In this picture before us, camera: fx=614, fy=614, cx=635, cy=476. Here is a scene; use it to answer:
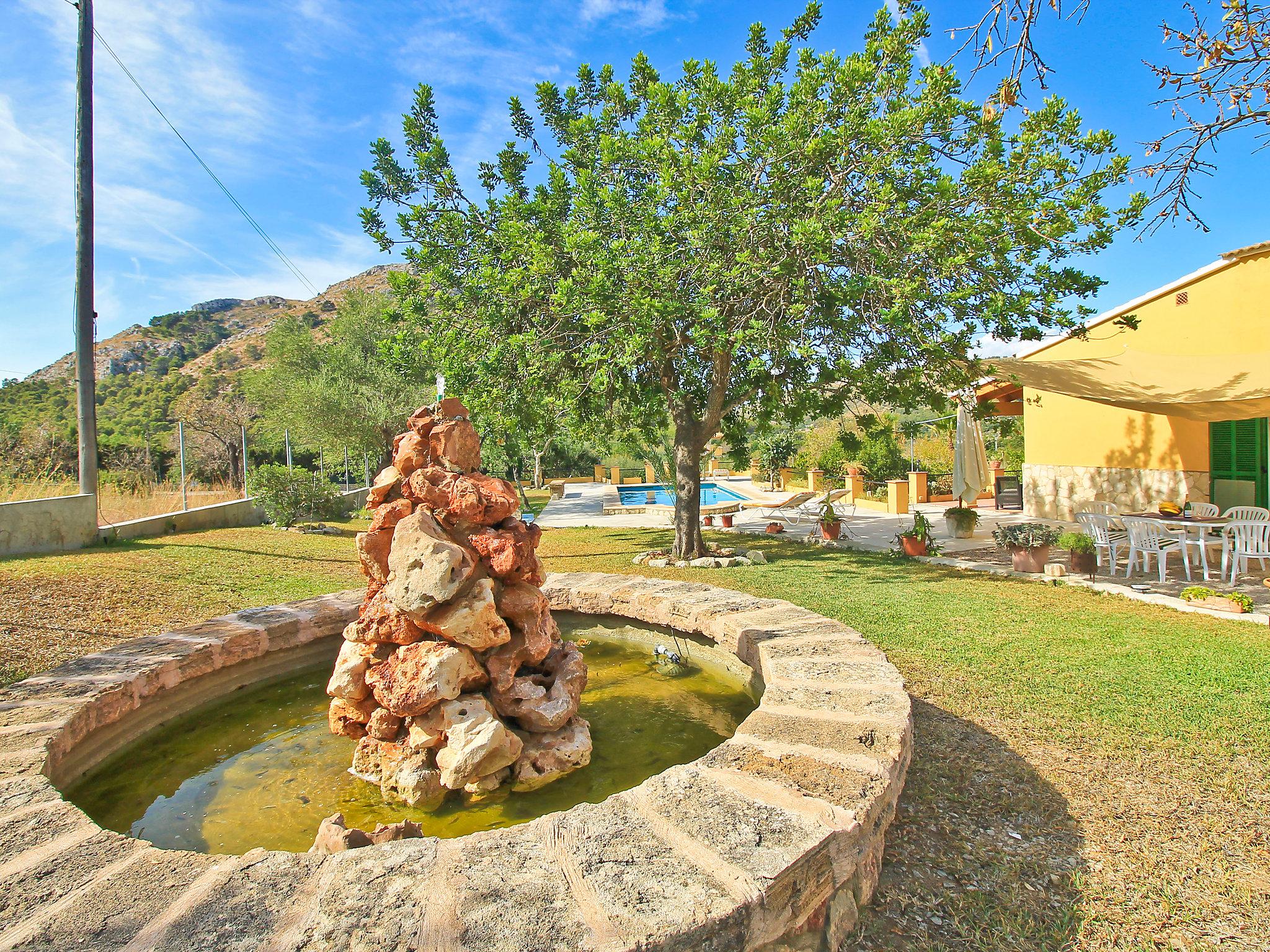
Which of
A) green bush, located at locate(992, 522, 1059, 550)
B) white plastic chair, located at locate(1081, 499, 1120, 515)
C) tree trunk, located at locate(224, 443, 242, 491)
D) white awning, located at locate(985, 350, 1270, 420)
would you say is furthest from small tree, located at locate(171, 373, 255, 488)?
white plastic chair, located at locate(1081, 499, 1120, 515)

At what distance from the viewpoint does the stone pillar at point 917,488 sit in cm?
1812

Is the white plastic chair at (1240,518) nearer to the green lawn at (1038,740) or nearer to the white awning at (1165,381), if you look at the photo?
the white awning at (1165,381)

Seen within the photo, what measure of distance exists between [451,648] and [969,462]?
1146 cm

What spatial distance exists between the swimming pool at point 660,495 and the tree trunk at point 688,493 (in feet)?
40.3

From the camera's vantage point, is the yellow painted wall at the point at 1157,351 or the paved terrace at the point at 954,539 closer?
the paved terrace at the point at 954,539

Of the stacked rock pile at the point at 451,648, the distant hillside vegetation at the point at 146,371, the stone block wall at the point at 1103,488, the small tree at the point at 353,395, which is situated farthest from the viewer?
the distant hillside vegetation at the point at 146,371

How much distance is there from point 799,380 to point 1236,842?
778cm

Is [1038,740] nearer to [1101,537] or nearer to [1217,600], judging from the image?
[1217,600]

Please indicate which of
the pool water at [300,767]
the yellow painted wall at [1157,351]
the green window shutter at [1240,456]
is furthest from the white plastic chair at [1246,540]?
the pool water at [300,767]

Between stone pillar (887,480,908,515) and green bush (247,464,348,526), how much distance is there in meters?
14.5

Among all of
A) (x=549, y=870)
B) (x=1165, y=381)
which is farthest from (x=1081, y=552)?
(x=549, y=870)

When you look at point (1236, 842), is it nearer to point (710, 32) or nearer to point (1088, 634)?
point (1088, 634)

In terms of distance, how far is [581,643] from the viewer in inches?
215

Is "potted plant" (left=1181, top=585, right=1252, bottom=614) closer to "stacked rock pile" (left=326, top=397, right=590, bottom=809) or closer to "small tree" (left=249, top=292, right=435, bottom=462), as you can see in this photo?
"stacked rock pile" (left=326, top=397, right=590, bottom=809)
